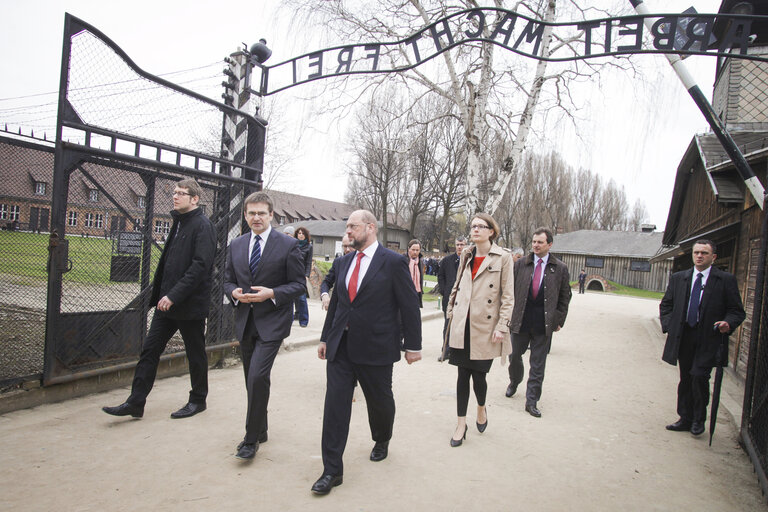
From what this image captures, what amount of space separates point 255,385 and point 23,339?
17.1 ft

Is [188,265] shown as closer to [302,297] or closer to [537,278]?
[537,278]

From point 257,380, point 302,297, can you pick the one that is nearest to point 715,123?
point 257,380

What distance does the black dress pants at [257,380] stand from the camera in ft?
12.7

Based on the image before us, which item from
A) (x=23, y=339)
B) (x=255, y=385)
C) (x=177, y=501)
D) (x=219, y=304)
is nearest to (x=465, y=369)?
(x=255, y=385)

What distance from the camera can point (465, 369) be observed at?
15.2 ft

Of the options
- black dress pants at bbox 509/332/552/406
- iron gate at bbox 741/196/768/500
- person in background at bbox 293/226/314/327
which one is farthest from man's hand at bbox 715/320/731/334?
person in background at bbox 293/226/314/327

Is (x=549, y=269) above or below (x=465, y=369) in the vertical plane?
above

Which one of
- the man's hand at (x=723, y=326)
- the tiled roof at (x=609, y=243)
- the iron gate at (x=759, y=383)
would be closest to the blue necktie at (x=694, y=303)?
the man's hand at (x=723, y=326)

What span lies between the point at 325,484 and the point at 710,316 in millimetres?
4179

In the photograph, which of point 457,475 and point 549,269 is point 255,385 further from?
point 549,269

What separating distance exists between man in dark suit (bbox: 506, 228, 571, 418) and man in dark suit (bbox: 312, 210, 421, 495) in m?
2.32

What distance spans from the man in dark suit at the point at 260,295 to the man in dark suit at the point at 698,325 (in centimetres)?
378

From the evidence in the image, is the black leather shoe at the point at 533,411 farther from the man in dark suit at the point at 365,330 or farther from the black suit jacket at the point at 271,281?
the black suit jacket at the point at 271,281

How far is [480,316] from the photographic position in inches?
180
